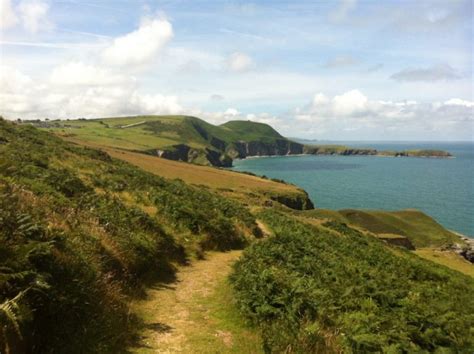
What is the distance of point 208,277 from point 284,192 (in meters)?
72.5

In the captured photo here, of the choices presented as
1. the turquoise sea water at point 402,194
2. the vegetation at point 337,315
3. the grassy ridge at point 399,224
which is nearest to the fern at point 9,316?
the vegetation at point 337,315

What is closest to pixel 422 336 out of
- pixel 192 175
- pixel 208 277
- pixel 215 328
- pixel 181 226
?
pixel 215 328

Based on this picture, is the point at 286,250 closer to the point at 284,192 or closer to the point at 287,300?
the point at 287,300

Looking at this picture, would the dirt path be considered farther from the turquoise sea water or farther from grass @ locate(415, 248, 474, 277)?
the turquoise sea water

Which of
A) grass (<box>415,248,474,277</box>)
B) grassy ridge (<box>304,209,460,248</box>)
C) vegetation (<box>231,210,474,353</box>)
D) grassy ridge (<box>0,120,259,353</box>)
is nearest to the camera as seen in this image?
grassy ridge (<box>0,120,259,353</box>)

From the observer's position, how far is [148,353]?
7816 mm

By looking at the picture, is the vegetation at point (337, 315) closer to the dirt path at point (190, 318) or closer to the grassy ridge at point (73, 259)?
the dirt path at point (190, 318)

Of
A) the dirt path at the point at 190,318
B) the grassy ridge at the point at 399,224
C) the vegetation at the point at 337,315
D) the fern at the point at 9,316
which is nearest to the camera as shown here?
the fern at the point at 9,316

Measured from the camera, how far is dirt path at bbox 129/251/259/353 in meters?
8.42

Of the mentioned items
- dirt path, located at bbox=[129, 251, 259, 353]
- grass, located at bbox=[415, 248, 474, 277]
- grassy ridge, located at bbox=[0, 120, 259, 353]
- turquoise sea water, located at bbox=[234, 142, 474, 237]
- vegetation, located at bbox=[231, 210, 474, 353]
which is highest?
grassy ridge, located at bbox=[0, 120, 259, 353]

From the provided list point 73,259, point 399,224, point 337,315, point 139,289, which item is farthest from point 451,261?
point 73,259

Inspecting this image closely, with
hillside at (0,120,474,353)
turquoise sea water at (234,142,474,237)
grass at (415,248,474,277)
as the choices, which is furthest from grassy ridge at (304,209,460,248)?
hillside at (0,120,474,353)

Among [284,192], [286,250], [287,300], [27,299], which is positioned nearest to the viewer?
[27,299]

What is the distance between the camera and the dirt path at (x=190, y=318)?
842cm
